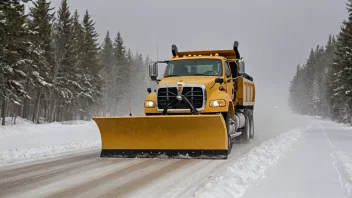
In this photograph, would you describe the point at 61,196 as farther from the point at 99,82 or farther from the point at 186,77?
the point at 99,82

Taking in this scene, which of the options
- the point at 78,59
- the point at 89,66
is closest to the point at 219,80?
the point at 78,59

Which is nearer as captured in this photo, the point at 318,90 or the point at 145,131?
the point at 145,131

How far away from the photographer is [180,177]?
6.16m

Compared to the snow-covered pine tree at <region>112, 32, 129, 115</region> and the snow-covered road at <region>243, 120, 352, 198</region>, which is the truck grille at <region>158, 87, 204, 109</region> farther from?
the snow-covered pine tree at <region>112, 32, 129, 115</region>

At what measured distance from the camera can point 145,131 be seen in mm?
8562

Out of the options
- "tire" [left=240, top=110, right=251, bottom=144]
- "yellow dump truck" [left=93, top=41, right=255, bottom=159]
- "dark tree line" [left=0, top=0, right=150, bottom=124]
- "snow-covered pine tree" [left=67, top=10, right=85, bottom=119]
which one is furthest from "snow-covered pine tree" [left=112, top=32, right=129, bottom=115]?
"yellow dump truck" [left=93, top=41, right=255, bottom=159]

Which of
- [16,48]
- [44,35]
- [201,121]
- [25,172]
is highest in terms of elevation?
[44,35]

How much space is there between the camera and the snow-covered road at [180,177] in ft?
16.3

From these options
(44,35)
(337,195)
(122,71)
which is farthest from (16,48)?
(122,71)

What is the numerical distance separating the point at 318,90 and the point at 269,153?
214ft

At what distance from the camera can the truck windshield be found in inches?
399

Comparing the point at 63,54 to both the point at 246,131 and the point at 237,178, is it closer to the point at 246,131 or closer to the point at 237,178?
the point at 246,131

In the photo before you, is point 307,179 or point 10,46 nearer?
point 307,179

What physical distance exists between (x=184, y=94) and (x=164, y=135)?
121 cm
